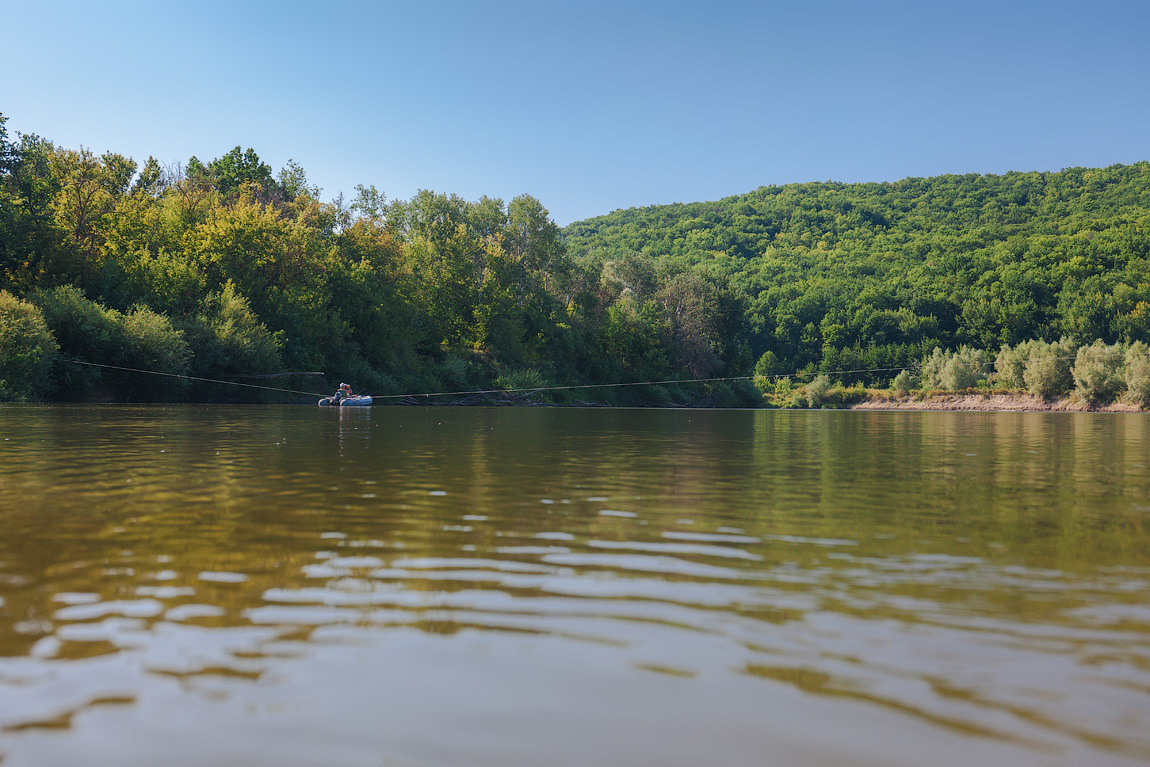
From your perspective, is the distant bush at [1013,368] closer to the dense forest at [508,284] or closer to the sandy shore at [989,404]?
the sandy shore at [989,404]

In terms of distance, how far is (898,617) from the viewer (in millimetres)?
5520

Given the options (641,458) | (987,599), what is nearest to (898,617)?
(987,599)

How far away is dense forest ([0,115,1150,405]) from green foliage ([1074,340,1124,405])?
3105 cm

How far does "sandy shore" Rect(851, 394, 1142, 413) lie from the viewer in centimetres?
9825

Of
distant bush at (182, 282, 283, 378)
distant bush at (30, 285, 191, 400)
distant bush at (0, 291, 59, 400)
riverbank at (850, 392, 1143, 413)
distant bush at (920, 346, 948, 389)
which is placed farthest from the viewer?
distant bush at (920, 346, 948, 389)

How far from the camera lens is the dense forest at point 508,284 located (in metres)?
53.9

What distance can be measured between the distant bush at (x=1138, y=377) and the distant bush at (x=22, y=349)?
3809 inches

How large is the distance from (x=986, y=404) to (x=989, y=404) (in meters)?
0.39

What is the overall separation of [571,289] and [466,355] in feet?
82.4

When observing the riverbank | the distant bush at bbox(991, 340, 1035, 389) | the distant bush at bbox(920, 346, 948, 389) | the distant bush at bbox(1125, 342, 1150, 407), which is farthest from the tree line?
the distant bush at bbox(1125, 342, 1150, 407)

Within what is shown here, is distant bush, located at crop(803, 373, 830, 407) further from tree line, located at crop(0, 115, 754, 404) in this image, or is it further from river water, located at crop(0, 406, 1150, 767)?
river water, located at crop(0, 406, 1150, 767)

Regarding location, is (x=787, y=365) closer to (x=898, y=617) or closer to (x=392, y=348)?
(x=392, y=348)

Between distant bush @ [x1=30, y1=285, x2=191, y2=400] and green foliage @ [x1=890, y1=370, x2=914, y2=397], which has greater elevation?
distant bush @ [x1=30, y1=285, x2=191, y2=400]

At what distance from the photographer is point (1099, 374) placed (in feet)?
315
